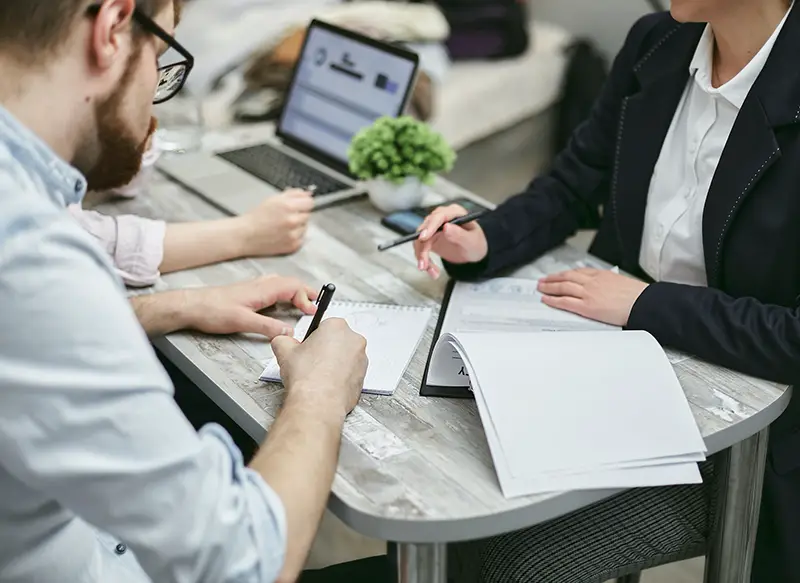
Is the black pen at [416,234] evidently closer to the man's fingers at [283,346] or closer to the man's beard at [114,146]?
the man's fingers at [283,346]

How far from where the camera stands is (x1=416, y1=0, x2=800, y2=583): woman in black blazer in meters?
1.15

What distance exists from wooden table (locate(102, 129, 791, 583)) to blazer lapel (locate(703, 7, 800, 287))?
0.74 feet

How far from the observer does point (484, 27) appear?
3.15 m

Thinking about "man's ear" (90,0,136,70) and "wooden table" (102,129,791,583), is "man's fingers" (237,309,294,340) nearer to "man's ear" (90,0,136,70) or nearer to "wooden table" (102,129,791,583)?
"wooden table" (102,129,791,583)

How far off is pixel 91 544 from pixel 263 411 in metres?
0.23

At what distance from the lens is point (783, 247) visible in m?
1.21

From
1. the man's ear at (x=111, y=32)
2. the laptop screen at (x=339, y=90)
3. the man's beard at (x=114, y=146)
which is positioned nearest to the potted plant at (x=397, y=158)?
the laptop screen at (x=339, y=90)

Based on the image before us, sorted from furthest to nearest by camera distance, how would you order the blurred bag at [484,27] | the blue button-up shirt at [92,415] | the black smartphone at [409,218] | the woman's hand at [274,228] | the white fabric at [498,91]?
the blurred bag at [484,27] → the white fabric at [498,91] → the black smartphone at [409,218] → the woman's hand at [274,228] → the blue button-up shirt at [92,415]

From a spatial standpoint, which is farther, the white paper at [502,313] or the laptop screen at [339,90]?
the laptop screen at [339,90]

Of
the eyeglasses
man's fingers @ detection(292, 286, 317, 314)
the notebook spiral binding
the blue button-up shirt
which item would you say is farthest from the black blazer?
the blue button-up shirt

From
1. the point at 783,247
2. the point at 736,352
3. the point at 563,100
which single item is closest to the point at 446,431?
the point at 736,352

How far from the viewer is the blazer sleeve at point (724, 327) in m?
1.09

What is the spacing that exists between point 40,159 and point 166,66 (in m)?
0.30

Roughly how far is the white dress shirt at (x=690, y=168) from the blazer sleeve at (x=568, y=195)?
122 mm
